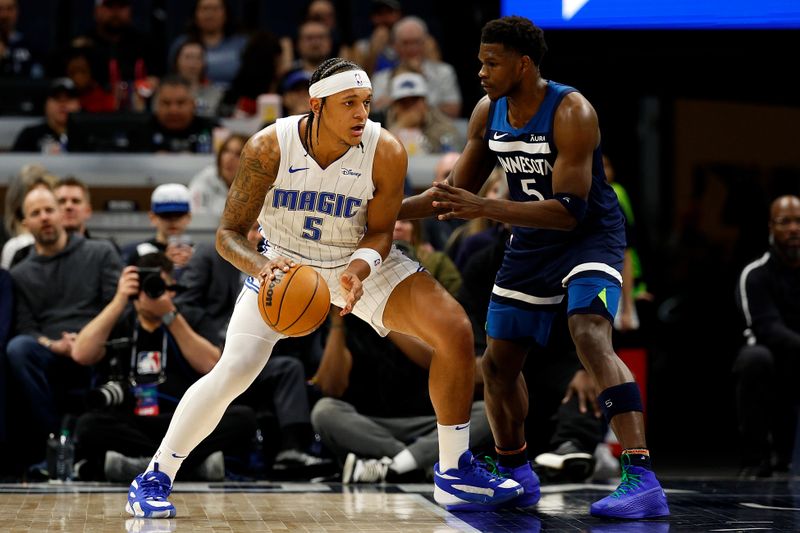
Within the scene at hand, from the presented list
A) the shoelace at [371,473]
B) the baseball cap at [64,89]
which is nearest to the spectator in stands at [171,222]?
the shoelace at [371,473]

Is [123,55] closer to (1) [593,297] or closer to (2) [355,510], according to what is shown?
(2) [355,510]

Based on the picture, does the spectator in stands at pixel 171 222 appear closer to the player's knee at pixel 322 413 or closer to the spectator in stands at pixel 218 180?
the spectator in stands at pixel 218 180

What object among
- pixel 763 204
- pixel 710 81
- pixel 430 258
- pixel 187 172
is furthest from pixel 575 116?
pixel 763 204

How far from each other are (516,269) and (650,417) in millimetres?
4893

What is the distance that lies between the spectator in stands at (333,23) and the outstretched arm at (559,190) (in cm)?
600

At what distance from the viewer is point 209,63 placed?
418 inches

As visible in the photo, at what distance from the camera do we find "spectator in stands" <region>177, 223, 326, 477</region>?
636 cm

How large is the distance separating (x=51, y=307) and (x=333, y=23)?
17.4 feet

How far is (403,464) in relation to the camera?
5988mm

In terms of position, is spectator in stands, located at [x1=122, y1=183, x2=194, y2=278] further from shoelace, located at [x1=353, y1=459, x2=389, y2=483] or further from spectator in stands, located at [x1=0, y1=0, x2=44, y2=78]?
spectator in stands, located at [x1=0, y1=0, x2=44, y2=78]

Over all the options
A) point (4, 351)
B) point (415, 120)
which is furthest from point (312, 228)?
point (415, 120)

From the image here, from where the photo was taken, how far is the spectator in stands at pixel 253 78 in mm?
9719

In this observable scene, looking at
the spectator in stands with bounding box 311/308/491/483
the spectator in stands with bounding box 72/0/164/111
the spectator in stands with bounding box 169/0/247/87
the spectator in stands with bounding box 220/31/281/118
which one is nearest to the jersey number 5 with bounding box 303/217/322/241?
the spectator in stands with bounding box 311/308/491/483

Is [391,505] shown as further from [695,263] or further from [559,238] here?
[695,263]
